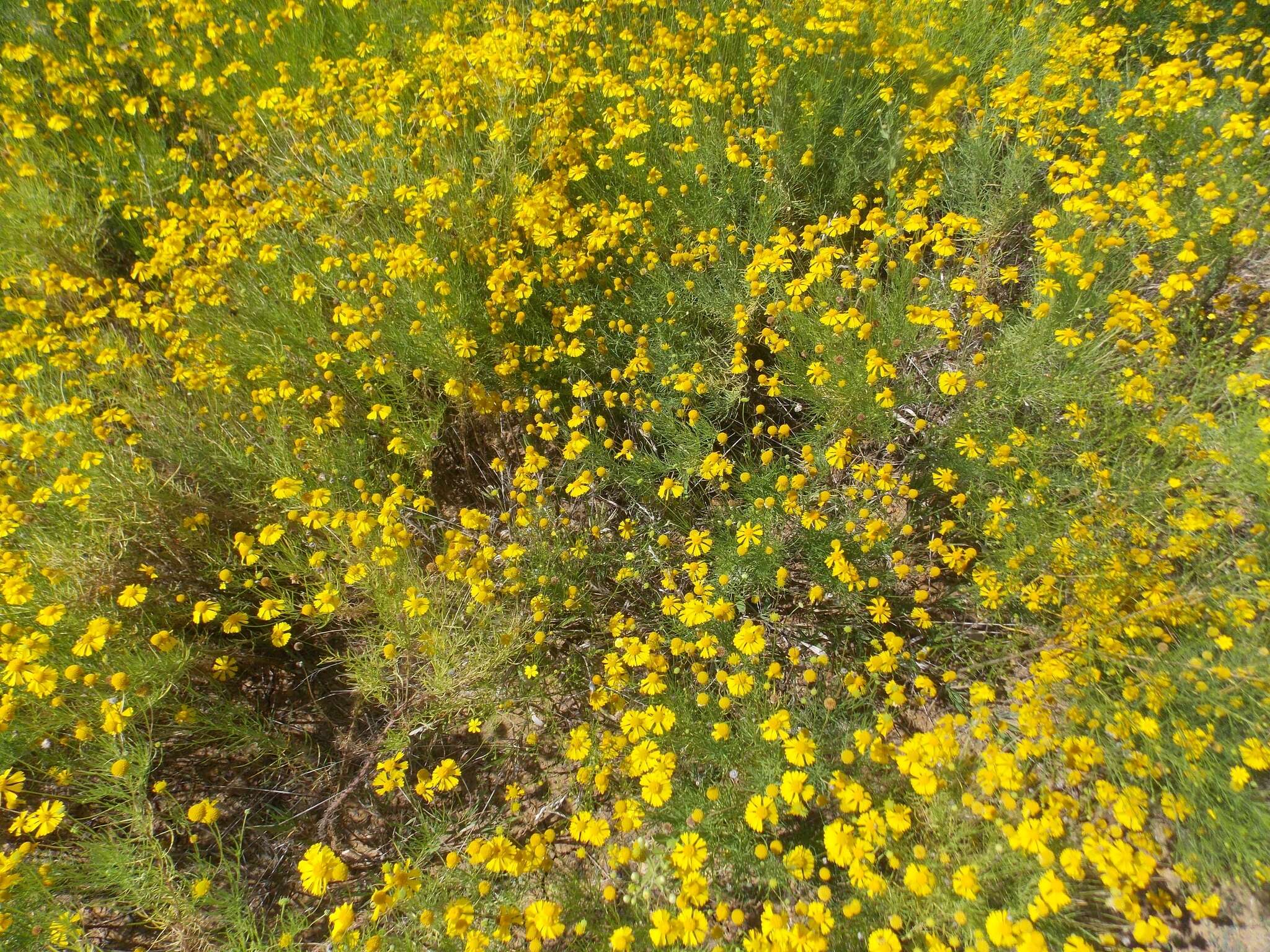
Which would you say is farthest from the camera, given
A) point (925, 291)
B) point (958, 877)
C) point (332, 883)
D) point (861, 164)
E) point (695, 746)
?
point (861, 164)

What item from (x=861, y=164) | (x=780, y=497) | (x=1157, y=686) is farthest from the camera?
(x=861, y=164)

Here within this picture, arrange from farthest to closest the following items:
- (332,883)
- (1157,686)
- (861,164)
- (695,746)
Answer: (861,164)
(332,883)
(695,746)
(1157,686)

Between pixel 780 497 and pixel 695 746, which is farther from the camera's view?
pixel 780 497

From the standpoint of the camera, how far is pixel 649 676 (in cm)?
227

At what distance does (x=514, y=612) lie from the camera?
2623 millimetres

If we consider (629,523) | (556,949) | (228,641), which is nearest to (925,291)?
(629,523)

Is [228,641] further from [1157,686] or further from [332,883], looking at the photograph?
[1157,686]

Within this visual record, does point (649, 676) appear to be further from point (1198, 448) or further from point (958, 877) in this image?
point (1198, 448)

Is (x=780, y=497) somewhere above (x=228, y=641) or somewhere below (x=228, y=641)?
above

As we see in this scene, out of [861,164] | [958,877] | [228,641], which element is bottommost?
[228,641]

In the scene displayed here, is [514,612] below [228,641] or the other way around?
the other way around

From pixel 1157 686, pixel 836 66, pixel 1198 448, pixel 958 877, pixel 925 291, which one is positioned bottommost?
pixel 958 877

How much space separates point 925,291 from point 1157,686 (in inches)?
65.4

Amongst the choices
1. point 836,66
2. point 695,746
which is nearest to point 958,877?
point 695,746
